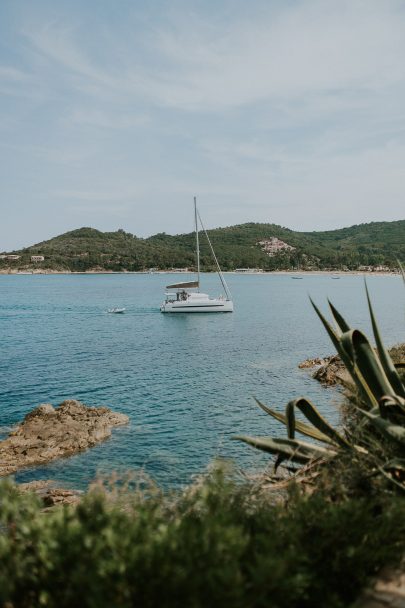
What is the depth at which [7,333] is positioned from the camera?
42.9 metres

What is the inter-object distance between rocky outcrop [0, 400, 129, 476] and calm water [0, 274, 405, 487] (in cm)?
53

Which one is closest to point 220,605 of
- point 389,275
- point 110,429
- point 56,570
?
point 56,570

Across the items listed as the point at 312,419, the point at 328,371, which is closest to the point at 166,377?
the point at 328,371

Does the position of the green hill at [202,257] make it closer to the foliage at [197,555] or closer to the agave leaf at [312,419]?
the agave leaf at [312,419]

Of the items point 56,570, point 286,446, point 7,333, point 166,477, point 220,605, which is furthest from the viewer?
point 7,333

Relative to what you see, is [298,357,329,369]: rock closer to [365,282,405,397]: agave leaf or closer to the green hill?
[365,282,405,397]: agave leaf

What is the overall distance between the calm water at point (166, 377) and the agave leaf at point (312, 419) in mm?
3587

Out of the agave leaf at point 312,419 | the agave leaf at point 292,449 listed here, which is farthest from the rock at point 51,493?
the agave leaf at point 312,419

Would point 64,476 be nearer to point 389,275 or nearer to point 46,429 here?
point 46,429

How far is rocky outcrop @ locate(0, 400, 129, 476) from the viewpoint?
14898 millimetres

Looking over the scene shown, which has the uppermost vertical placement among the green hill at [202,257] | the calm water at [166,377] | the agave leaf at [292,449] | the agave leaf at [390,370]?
the green hill at [202,257]

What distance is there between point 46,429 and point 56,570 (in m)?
14.9

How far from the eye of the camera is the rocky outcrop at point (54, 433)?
587 inches

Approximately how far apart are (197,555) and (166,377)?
76.2 feet
